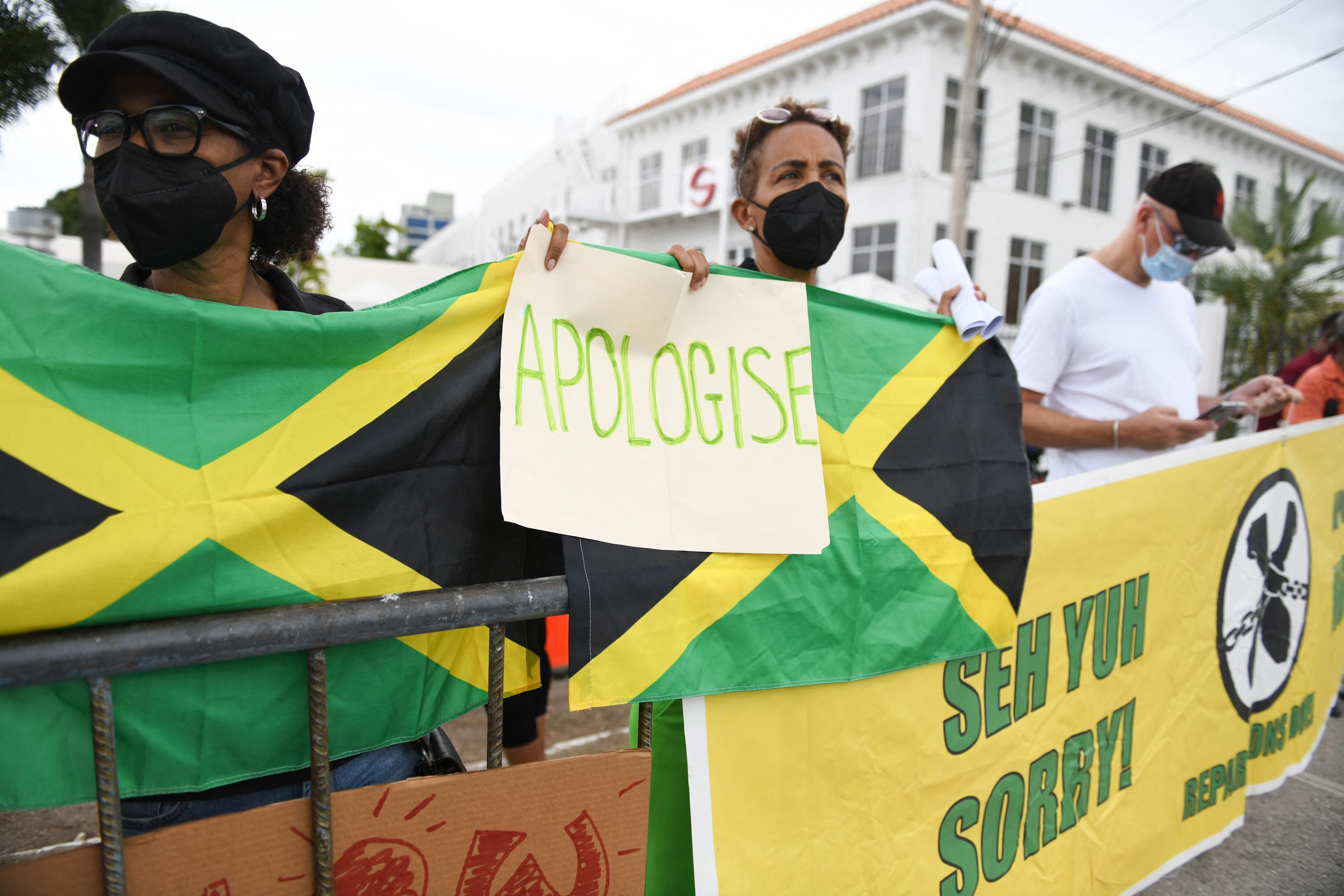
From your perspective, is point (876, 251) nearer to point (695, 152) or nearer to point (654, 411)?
point (695, 152)

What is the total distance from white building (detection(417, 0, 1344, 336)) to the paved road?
33.2 ft

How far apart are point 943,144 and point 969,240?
225cm

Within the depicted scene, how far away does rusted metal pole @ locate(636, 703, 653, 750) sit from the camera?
1551 mm

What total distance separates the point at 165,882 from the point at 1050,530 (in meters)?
1.95

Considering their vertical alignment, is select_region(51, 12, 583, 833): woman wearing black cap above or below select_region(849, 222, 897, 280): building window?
below

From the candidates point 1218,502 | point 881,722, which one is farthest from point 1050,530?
point 1218,502

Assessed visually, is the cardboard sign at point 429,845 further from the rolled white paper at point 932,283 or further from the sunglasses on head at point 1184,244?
the sunglasses on head at point 1184,244

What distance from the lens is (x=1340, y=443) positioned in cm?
318

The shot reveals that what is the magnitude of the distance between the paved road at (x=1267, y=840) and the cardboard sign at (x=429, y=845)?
115cm

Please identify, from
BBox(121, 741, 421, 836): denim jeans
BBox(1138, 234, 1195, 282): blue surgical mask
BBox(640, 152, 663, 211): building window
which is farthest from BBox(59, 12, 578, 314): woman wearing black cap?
BBox(640, 152, 663, 211): building window

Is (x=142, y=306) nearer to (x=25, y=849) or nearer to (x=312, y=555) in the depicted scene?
(x=312, y=555)

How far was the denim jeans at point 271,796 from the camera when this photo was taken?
1.21m

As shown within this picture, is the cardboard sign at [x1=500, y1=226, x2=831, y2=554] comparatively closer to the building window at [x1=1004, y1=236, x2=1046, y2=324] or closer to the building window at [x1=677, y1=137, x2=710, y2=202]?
the building window at [x1=1004, y1=236, x2=1046, y2=324]

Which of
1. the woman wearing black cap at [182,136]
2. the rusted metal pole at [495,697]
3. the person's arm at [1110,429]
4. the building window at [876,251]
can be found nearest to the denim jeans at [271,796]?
the rusted metal pole at [495,697]
